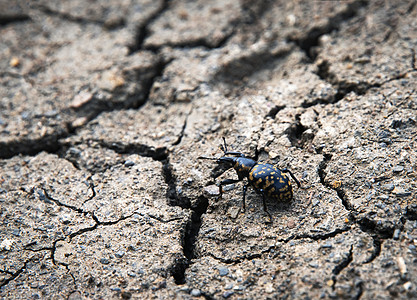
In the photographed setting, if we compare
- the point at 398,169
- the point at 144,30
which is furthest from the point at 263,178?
the point at 144,30

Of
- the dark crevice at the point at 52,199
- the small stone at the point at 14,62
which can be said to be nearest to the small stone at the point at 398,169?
the dark crevice at the point at 52,199

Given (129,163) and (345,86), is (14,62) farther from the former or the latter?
(345,86)

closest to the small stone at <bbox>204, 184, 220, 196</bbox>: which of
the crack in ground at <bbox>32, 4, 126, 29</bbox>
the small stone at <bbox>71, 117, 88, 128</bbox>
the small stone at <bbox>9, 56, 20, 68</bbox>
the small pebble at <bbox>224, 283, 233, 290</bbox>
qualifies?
the small pebble at <bbox>224, 283, 233, 290</bbox>

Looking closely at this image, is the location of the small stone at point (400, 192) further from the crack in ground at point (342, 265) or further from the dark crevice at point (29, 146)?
the dark crevice at point (29, 146)

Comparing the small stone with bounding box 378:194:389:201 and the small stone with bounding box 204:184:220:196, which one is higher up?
the small stone with bounding box 378:194:389:201

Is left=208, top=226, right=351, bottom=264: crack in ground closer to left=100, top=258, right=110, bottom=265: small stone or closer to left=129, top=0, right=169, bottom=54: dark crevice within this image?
left=100, top=258, right=110, bottom=265: small stone
